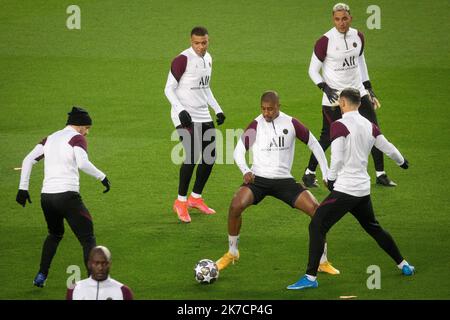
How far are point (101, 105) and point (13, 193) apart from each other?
5.78 m

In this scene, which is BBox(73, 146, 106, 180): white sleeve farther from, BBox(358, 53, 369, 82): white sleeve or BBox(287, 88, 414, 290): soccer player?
BBox(358, 53, 369, 82): white sleeve

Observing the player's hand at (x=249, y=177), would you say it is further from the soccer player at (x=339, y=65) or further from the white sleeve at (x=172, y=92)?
the soccer player at (x=339, y=65)

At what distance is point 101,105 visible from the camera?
67.3 feet

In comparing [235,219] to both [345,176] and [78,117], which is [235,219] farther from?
[78,117]

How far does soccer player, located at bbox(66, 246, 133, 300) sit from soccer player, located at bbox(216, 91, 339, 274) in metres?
2.95

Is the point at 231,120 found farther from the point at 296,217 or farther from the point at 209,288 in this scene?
the point at 209,288

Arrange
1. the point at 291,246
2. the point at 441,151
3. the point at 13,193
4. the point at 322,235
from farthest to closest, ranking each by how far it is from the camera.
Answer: the point at 441,151 → the point at 13,193 → the point at 291,246 → the point at 322,235

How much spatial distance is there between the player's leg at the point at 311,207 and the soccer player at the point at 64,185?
2220mm

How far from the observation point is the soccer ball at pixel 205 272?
11281mm

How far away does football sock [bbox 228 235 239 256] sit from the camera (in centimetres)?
1185

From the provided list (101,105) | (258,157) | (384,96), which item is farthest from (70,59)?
(258,157)

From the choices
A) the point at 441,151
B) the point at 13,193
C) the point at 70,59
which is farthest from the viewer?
the point at 70,59

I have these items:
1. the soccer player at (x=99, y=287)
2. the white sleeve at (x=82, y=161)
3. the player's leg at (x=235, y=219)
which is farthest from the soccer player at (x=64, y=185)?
the soccer player at (x=99, y=287)

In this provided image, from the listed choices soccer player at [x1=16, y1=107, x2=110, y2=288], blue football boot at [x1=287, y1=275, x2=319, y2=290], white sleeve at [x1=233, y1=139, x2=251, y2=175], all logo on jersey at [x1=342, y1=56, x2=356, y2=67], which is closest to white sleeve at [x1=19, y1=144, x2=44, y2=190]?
soccer player at [x1=16, y1=107, x2=110, y2=288]
